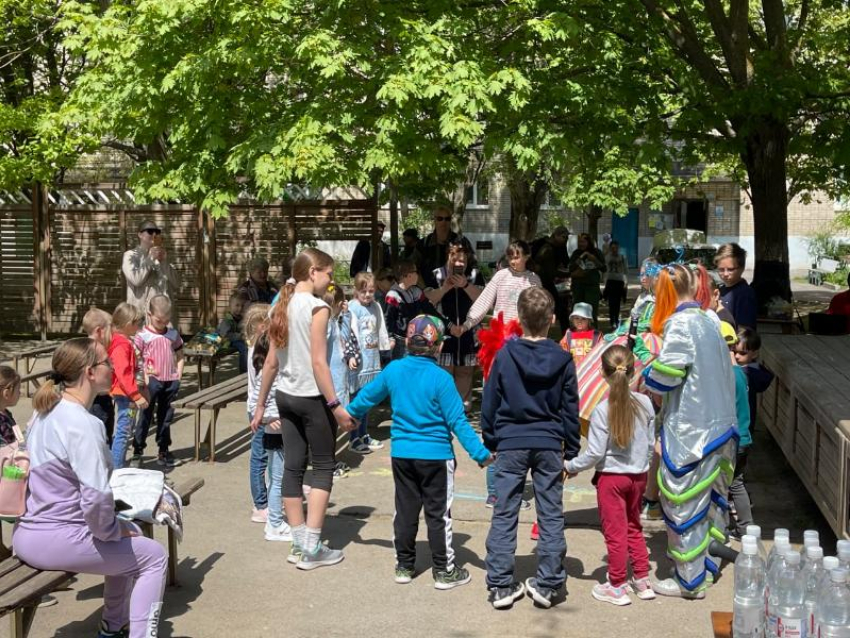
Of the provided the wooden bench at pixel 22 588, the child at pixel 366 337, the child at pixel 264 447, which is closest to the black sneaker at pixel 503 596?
the child at pixel 264 447

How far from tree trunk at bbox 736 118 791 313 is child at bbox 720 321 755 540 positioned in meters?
6.75

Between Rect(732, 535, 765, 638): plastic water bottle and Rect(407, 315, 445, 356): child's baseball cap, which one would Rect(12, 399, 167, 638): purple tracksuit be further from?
Rect(732, 535, 765, 638): plastic water bottle

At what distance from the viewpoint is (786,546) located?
3.69 m

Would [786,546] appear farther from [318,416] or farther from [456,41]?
[456,41]

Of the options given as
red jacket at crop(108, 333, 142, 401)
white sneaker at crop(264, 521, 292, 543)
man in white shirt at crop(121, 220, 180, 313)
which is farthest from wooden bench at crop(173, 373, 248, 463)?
man in white shirt at crop(121, 220, 180, 313)

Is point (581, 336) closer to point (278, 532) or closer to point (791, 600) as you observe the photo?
point (278, 532)

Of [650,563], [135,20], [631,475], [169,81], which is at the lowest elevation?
[650,563]

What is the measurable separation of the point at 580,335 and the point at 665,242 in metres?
29.2

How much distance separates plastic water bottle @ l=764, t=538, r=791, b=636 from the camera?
3504 mm

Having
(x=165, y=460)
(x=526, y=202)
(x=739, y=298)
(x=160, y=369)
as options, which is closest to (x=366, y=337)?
(x=160, y=369)

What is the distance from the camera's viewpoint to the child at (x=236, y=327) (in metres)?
12.1

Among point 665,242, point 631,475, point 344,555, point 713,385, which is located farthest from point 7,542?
point 665,242

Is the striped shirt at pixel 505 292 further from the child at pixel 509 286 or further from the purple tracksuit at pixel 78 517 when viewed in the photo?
the purple tracksuit at pixel 78 517

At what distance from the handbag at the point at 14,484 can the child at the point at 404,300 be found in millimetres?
5618
